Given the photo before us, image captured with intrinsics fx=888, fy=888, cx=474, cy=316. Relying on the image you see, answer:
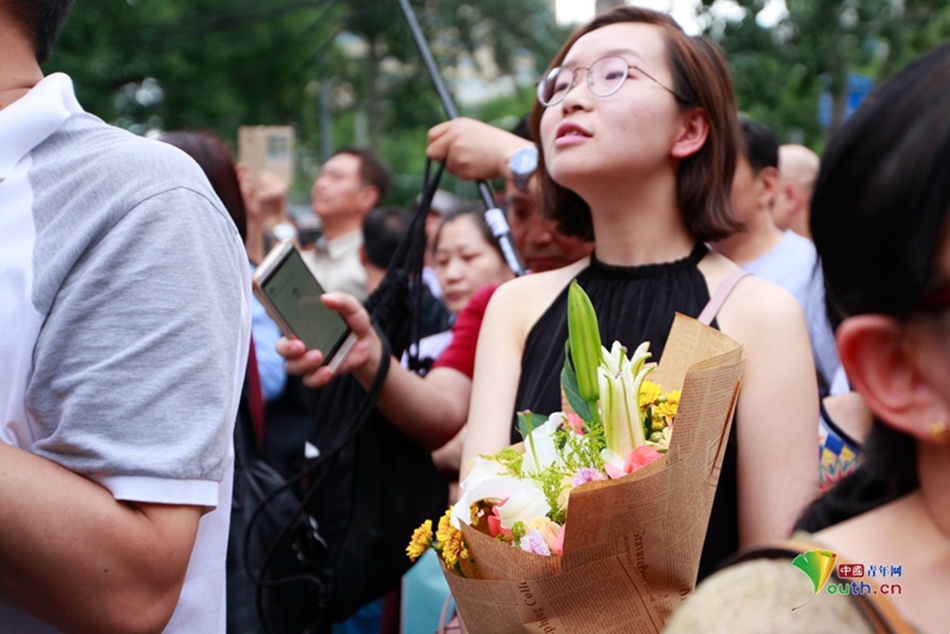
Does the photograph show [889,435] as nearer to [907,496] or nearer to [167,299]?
[907,496]

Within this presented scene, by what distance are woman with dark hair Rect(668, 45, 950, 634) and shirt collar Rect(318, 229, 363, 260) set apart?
5.81 meters

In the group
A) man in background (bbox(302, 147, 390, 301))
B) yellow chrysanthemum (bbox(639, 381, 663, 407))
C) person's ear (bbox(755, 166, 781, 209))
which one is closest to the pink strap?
yellow chrysanthemum (bbox(639, 381, 663, 407))

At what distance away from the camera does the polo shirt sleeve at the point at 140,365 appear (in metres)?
1.23

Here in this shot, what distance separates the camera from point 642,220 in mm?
2098

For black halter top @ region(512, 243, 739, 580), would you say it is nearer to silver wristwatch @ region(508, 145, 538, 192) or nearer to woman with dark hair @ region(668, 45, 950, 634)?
silver wristwatch @ region(508, 145, 538, 192)

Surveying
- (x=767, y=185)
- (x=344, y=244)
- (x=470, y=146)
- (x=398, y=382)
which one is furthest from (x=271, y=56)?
(x=398, y=382)

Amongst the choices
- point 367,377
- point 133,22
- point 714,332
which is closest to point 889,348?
point 714,332

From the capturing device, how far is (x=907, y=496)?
1.04 metres

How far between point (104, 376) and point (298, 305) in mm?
1163

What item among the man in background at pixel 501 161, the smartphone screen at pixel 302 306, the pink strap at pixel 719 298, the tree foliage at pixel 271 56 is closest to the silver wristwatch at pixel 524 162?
the man in background at pixel 501 161

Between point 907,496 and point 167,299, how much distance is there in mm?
1012

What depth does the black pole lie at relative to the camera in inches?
117

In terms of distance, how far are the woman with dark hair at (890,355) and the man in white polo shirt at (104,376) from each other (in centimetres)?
74

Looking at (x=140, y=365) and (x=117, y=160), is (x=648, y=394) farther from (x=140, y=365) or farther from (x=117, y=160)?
(x=117, y=160)
